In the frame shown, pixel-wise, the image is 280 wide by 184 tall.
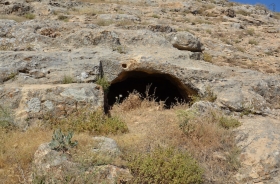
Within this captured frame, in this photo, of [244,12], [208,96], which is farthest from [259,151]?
[244,12]

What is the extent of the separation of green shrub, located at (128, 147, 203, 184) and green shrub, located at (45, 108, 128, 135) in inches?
45.3

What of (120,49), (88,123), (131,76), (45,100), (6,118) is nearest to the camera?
(6,118)

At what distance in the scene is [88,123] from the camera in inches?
195

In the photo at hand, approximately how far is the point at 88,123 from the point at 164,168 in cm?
178

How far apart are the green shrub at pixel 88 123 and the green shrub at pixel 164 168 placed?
115cm

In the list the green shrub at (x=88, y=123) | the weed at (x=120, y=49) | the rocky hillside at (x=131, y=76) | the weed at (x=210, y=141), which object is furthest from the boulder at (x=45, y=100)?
the weed at (x=120, y=49)

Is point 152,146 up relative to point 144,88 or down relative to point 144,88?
up

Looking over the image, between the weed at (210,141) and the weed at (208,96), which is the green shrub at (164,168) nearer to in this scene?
the weed at (210,141)

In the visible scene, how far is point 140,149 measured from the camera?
4305 millimetres

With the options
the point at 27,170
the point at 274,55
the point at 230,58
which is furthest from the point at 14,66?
the point at 274,55

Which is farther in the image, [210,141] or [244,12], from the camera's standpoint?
[244,12]

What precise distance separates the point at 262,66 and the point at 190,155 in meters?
6.21

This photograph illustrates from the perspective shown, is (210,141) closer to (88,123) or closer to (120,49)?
(88,123)

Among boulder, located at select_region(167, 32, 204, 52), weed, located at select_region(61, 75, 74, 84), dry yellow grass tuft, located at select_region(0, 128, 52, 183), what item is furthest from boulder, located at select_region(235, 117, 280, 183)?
boulder, located at select_region(167, 32, 204, 52)
